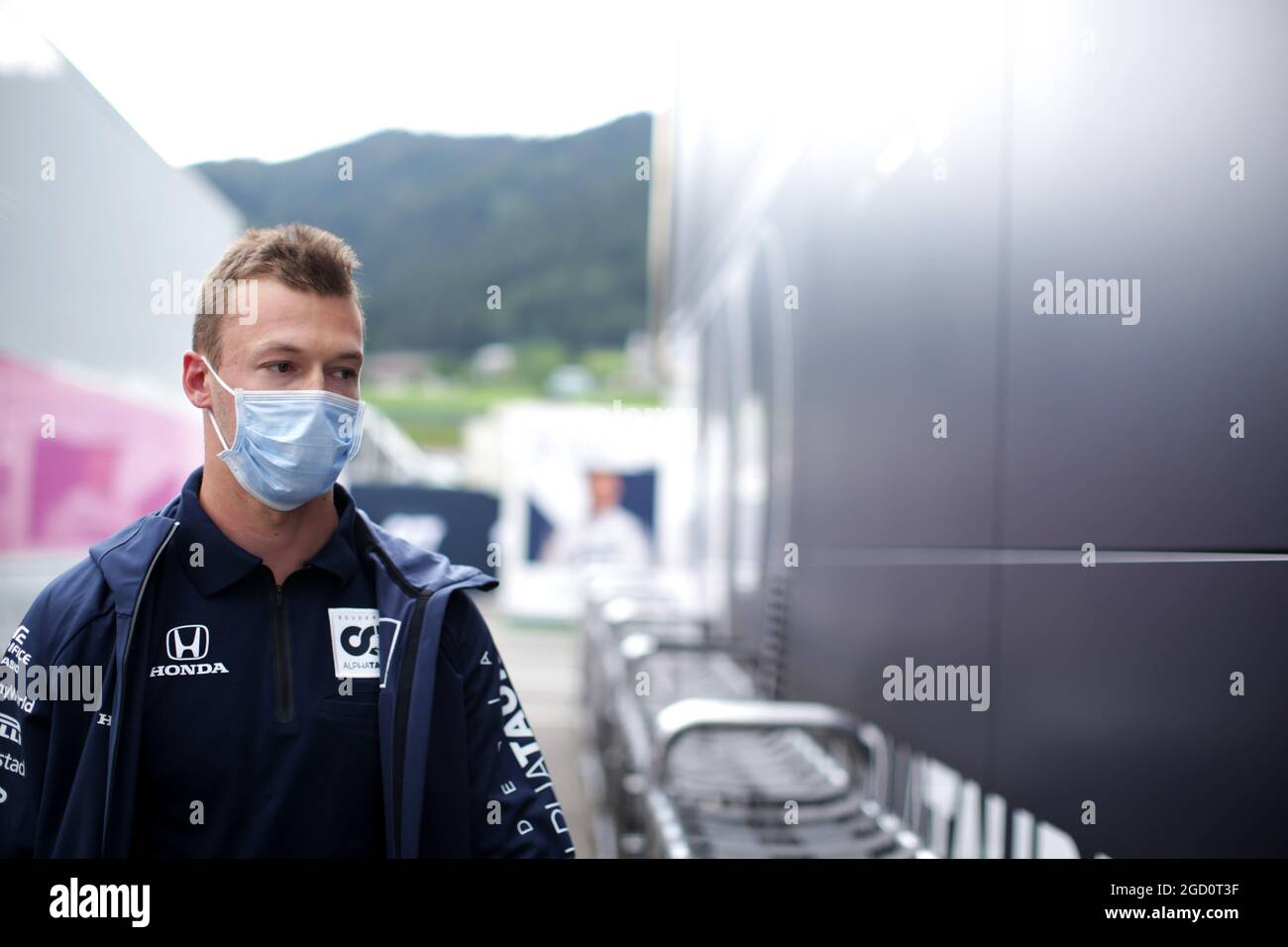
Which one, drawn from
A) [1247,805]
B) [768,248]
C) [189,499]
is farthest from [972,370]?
[768,248]

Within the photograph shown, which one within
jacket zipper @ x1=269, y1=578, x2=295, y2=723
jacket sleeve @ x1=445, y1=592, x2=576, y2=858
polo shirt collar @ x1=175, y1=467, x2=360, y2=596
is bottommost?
jacket sleeve @ x1=445, y1=592, x2=576, y2=858

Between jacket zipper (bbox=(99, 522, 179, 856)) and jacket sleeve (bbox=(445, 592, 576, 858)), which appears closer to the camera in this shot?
jacket zipper (bbox=(99, 522, 179, 856))

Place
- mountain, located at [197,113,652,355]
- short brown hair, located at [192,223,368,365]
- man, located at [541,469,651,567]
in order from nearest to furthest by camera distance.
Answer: short brown hair, located at [192,223,368,365]
mountain, located at [197,113,652,355]
man, located at [541,469,651,567]

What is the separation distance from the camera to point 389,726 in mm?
1216

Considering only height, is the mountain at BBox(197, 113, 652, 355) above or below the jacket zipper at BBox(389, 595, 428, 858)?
above

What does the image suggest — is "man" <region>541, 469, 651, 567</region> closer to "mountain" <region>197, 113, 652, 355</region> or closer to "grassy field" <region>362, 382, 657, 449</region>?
"grassy field" <region>362, 382, 657, 449</region>

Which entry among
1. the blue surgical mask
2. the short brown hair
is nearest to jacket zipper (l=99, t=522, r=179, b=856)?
the blue surgical mask

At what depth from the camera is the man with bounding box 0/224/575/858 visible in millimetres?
1170

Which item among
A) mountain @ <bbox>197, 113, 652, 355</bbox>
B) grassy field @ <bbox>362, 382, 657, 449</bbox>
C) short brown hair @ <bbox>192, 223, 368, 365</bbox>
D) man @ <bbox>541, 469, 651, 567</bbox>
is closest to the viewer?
short brown hair @ <bbox>192, 223, 368, 365</bbox>

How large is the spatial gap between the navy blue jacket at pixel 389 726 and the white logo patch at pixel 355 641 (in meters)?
0.01

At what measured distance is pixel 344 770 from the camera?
122 cm

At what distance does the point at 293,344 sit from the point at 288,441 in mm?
107

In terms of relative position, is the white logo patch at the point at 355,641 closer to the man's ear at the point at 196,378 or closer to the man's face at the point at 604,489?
the man's ear at the point at 196,378
